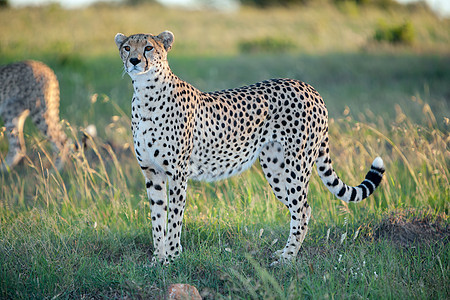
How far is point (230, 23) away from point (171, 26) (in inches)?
100

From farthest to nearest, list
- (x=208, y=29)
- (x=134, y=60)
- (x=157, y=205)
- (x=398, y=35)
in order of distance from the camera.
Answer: (x=208, y=29) → (x=398, y=35) → (x=157, y=205) → (x=134, y=60)

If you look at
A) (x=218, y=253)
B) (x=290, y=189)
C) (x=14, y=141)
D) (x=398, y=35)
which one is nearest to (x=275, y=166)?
(x=290, y=189)

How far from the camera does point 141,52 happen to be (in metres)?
3.05

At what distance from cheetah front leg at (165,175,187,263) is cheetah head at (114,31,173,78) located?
2.61 feet

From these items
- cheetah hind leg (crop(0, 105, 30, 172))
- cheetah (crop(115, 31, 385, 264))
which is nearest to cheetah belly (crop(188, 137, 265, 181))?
cheetah (crop(115, 31, 385, 264))

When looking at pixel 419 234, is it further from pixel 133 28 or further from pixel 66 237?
Answer: pixel 133 28

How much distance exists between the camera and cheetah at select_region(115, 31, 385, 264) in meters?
3.24

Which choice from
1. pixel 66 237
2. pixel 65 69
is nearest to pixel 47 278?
pixel 66 237

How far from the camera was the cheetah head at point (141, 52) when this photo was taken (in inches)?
117

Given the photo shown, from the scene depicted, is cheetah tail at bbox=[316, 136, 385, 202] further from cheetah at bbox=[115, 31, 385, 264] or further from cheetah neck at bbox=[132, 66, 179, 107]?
cheetah neck at bbox=[132, 66, 179, 107]

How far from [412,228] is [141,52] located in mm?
2482

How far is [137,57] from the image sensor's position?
298 cm

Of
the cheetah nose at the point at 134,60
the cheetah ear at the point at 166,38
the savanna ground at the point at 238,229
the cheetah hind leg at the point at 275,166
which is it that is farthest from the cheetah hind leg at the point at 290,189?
the cheetah nose at the point at 134,60

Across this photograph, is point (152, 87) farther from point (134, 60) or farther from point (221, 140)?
point (221, 140)
